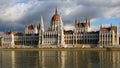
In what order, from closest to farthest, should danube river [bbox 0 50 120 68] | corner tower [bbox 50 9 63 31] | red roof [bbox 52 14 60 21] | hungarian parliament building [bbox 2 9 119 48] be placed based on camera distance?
danube river [bbox 0 50 120 68] → hungarian parliament building [bbox 2 9 119 48] → corner tower [bbox 50 9 63 31] → red roof [bbox 52 14 60 21]

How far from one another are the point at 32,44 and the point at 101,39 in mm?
39319

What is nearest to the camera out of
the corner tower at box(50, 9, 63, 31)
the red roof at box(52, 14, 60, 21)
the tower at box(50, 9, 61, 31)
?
the corner tower at box(50, 9, 63, 31)

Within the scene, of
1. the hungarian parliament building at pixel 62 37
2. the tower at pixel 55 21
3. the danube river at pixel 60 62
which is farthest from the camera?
the tower at pixel 55 21

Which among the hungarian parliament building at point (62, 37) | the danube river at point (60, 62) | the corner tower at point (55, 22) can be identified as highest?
the corner tower at point (55, 22)

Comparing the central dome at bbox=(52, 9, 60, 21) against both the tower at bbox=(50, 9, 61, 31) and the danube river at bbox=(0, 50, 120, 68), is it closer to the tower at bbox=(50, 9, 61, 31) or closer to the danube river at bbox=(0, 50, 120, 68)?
the tower at bbox=(50, 9, 61, 31)

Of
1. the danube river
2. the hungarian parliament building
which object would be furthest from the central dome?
the danube river

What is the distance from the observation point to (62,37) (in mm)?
174250

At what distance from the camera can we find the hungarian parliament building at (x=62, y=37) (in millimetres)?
165375

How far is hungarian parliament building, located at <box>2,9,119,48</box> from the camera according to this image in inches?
6511

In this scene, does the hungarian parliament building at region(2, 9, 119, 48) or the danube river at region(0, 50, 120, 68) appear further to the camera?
the hungarian parliament building at region(2, 9, 119, 48)

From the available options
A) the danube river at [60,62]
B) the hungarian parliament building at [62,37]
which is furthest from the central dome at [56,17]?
the danube river at [60,62]

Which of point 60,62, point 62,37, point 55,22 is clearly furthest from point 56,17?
point 60,62

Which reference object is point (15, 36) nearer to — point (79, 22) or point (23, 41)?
point (23, 41)

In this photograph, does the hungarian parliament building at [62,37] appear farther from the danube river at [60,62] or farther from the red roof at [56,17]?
the danube river at [60,62]
